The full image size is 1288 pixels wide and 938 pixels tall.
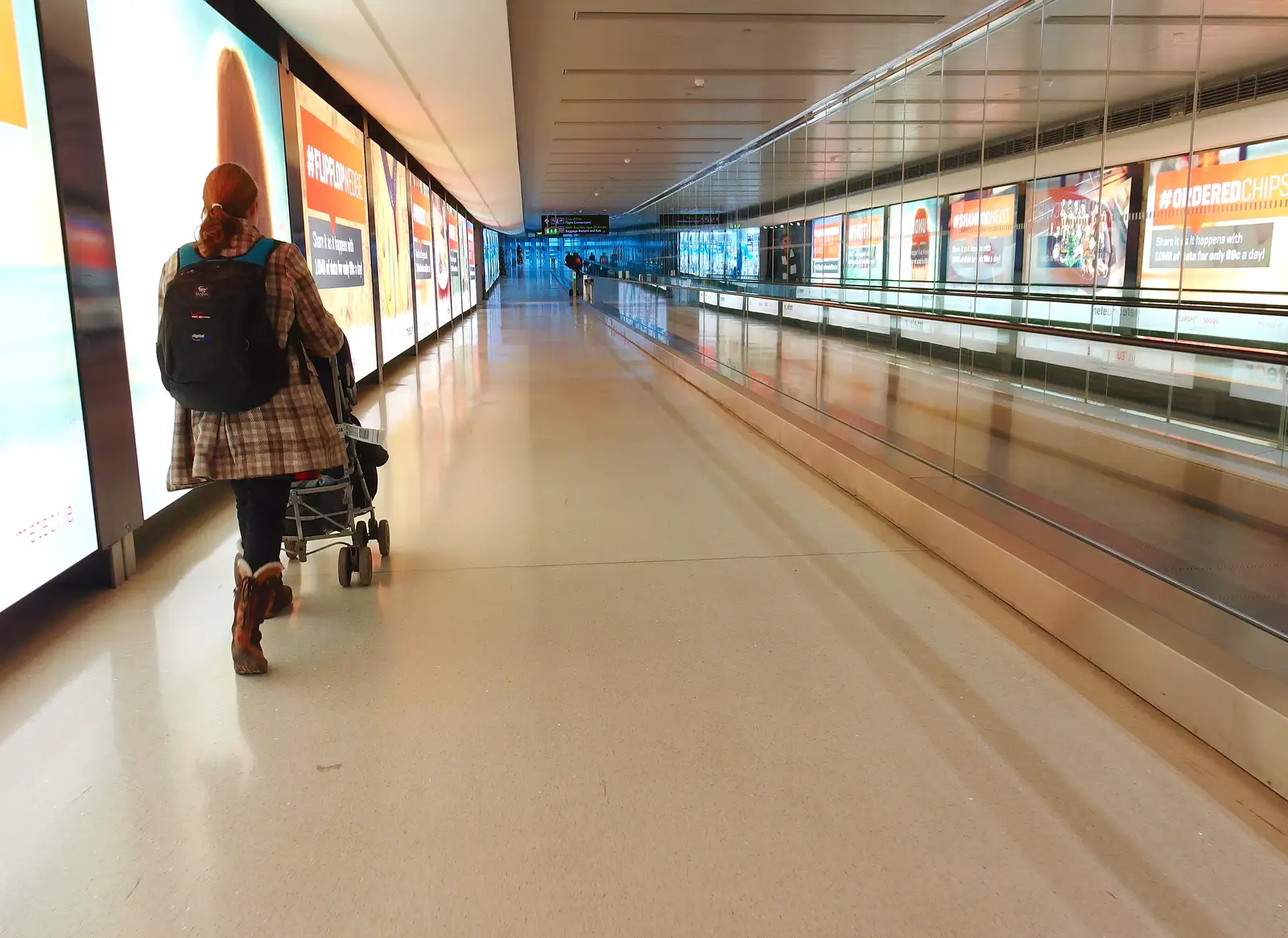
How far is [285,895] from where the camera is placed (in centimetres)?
174

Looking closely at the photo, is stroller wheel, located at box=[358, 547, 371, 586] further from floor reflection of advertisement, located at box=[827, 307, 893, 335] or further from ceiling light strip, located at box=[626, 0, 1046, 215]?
ceiling light strip, located at box=[626, 0, 1046, 215]

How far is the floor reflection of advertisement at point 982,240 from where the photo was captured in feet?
36.5

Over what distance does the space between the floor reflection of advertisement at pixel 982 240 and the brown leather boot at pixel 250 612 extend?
397 inches

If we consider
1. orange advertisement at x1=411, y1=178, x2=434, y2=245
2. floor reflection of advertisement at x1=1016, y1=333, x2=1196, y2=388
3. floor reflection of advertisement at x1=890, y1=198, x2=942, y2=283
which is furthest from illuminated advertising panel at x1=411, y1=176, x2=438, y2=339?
floor reflection of advertisement at x1=1016, y1=333, x2=1196, y2=388

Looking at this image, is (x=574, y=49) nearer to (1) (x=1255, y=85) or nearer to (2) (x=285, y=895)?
(1) (x=1255, y=85)

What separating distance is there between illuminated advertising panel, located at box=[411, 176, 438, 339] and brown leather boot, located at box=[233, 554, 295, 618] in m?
10.9

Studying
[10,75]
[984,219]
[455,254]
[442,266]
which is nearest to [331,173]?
[10,75]

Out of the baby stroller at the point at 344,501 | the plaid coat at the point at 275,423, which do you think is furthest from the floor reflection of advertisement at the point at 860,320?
the plaid coat at the point at 275,423

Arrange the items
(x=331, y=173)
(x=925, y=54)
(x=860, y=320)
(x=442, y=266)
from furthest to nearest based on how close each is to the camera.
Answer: (x=442, y=266) < (x=331, y=173) < (x=925, y=54) < (x=860, y=320)

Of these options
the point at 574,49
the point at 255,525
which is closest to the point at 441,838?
the point at 255,525

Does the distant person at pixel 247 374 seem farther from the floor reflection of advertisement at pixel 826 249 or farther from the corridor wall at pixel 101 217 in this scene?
the floor reflection of advertisement at pixel 826 249

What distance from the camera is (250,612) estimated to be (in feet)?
9.25

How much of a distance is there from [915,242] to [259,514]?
11512mm

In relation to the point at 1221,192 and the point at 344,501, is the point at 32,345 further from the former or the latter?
the point at 1221,192
